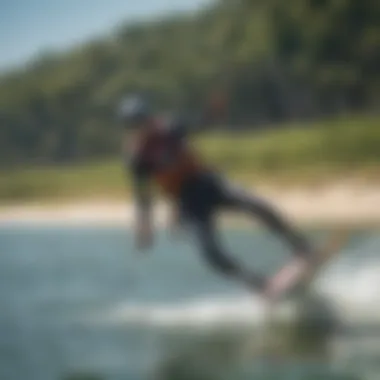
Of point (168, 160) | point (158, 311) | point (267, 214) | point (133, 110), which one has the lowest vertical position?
point (158, 311)

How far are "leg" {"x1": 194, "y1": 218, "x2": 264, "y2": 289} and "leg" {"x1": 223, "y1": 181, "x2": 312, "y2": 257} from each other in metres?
0.06

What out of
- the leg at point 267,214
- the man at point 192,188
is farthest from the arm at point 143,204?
the leg at point 267,214

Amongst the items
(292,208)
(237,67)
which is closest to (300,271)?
(292,208)

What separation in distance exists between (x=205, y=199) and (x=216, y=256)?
0.11 meters

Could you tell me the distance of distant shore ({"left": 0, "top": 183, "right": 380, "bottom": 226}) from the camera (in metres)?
1.71

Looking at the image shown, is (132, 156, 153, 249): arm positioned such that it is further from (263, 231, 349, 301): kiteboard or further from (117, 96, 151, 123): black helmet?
(263, 231, 349, 301): kiteboard

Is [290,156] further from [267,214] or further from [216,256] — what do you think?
[216,256]

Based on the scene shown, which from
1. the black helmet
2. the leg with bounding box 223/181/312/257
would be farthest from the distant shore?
the black helmet

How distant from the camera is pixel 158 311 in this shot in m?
1.72

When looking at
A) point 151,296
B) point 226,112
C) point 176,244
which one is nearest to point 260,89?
point 226,112

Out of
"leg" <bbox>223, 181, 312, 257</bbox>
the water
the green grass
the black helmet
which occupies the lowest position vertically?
the water

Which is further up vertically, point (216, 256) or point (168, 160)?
point (168, 160)

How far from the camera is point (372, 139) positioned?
173cm

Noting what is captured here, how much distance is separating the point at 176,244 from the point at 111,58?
1.23 feet
